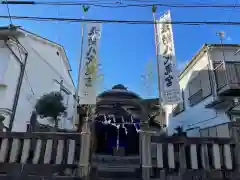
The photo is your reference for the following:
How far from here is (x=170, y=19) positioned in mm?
7223

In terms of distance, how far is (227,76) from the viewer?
9977mm

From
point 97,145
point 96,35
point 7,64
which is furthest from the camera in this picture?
point 97,145

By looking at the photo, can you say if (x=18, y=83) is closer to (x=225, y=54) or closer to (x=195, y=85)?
(x=195, y=85)

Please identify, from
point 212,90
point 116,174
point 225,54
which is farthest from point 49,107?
point 225,54

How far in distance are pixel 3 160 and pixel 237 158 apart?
573 cm

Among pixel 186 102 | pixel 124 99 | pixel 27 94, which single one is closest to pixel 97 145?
pixel 124 99

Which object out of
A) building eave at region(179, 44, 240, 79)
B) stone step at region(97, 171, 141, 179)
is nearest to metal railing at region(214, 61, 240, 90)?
building eave at region(179, 44, 240, 79)

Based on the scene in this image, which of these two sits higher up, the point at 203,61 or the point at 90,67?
the point at 203,61

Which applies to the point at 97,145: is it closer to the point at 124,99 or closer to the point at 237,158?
the point at 124,99

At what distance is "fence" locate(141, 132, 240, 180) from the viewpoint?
16.5ft

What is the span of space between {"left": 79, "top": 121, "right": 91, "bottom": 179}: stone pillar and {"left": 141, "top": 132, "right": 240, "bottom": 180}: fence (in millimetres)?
1350

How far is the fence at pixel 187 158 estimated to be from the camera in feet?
16.5

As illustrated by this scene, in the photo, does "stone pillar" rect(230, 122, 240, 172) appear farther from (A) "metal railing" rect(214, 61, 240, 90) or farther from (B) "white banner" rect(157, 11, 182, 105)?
(A) "metal railing" rect(214, 61, 240, 90)

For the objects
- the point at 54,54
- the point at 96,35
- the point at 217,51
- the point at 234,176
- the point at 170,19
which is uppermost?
the point at 54,54
